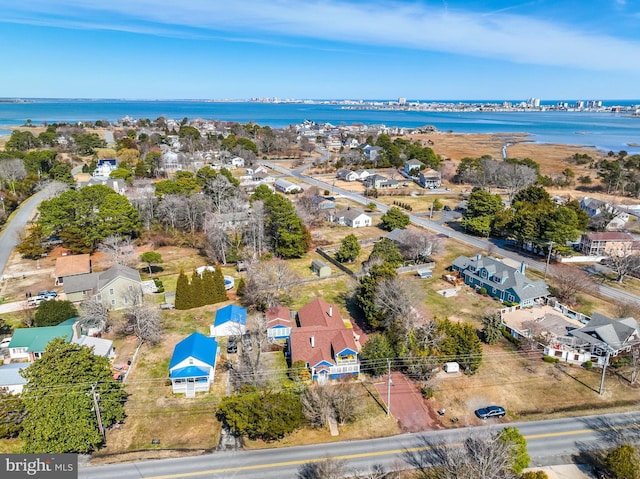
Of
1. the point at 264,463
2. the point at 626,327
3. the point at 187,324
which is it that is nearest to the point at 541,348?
the point at 626,327

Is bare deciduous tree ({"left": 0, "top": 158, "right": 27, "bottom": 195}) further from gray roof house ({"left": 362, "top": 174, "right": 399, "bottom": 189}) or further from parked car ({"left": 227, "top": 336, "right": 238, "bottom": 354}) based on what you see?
gray roof house ({"left": 362, "top": 174, "right": 399, "bottom": 189})

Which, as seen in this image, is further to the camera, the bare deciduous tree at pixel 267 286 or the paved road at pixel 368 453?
the bare deciduous tree at pixel 267 286

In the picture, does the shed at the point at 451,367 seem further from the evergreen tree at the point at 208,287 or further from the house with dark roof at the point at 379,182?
the house with dark roof at the point at 379,182

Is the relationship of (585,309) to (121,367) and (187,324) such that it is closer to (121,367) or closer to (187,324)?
(187,324)

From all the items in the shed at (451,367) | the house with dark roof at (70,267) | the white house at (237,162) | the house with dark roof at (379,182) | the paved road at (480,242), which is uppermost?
the white house at (237,162)

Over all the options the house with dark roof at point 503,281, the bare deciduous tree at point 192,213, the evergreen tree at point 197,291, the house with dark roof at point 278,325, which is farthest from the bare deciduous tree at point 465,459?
the bare deciduous tree at point 192,213

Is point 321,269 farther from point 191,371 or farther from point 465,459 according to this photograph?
point 465,459
